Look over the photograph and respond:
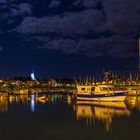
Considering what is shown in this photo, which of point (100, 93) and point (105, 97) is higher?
point (100, 93)

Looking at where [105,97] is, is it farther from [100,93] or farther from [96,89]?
[96,89]

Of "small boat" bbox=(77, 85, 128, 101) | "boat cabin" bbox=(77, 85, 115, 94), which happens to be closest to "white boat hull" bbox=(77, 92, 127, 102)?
"small boat" bbox=(77, 85, 128, 101)

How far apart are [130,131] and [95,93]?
131 ft

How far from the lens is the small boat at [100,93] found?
220 ft

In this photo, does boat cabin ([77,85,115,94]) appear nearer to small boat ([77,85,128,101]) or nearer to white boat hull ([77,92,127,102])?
small boat ([77,85,128,101])

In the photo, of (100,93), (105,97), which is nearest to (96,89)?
(100,93)

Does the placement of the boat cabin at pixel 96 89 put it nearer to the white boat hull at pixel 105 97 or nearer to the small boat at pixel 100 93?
the small boat at pixel 100 93

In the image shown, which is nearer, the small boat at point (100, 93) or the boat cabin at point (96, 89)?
the small boat at point (100, 93)

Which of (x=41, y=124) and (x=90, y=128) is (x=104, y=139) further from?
(x=41, y=124)

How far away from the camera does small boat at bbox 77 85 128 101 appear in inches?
2640

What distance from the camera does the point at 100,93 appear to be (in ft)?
228

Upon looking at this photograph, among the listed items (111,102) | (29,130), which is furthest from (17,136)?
(111,102)

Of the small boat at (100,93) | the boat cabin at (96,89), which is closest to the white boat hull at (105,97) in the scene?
the small boat at (100,93)

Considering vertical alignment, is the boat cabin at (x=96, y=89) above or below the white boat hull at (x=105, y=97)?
above
